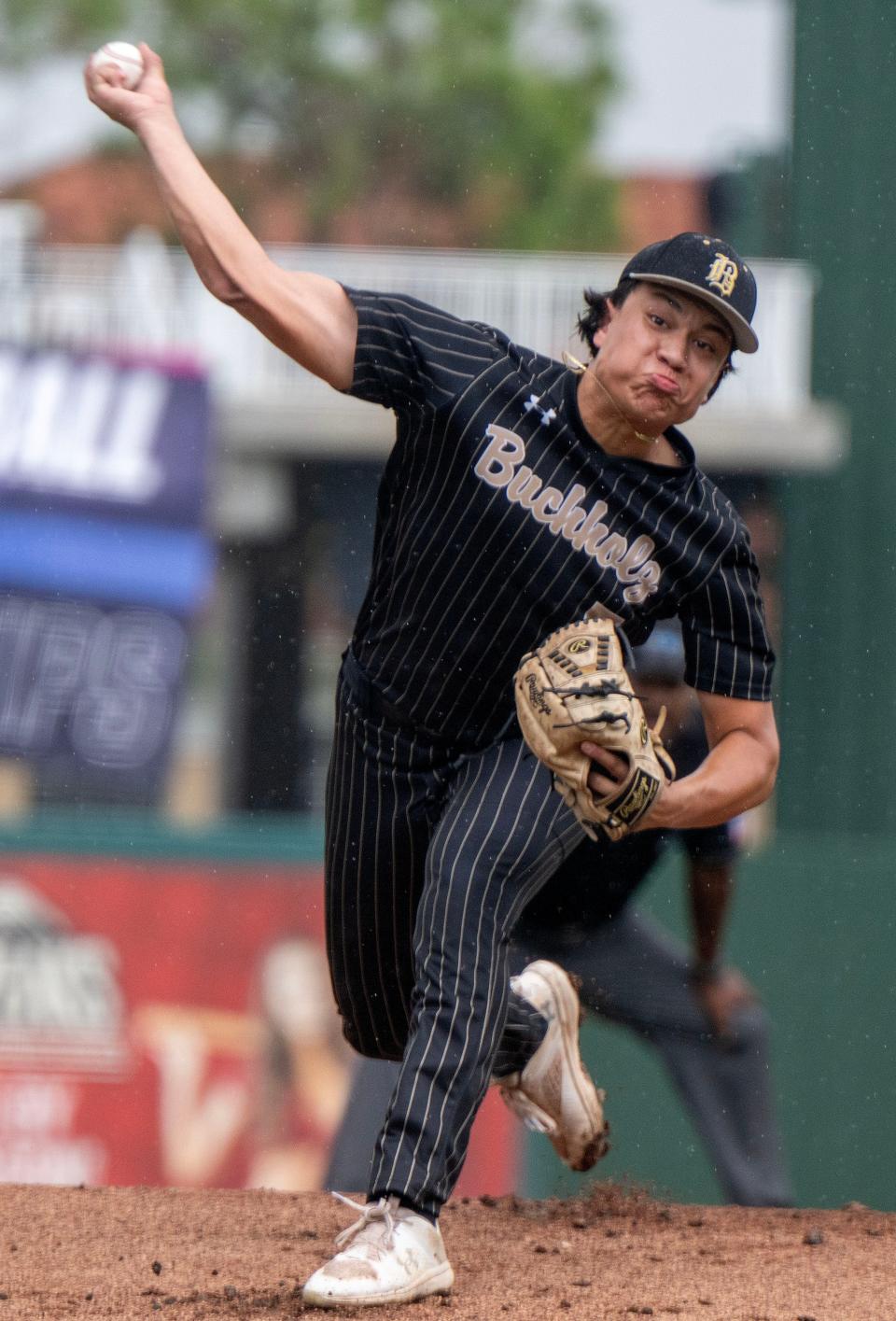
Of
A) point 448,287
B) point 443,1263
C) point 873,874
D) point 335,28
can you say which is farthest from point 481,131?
point 443,1263

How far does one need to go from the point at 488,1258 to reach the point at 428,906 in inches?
27.8

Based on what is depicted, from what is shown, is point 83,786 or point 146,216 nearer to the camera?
point 83,786

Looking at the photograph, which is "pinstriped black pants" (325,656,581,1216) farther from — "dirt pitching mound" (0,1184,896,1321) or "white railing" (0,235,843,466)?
"white railing" (0,235,843,466)

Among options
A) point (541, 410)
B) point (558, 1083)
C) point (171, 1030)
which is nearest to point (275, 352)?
point (171, 1030)

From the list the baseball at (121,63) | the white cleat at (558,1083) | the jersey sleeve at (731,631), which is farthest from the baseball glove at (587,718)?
the baseball at (121,63)

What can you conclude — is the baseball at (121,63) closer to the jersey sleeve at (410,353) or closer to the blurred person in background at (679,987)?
the jersey sleeve at (410,353)

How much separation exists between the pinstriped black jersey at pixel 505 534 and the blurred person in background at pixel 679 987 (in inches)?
44.4

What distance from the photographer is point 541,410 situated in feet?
9.29

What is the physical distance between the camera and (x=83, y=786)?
5.19 meters

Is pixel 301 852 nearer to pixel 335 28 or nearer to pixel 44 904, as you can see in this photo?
pixel 44 904

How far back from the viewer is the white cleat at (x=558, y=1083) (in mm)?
3289

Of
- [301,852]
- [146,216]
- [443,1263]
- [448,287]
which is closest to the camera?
[443,1263]

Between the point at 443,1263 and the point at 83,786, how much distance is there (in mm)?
2878

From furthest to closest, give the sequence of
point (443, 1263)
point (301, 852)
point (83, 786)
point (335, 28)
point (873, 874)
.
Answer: point (335, 28) → point (83, 786) → point (301, 852) → point (873, 874) → point (443, 1263)
